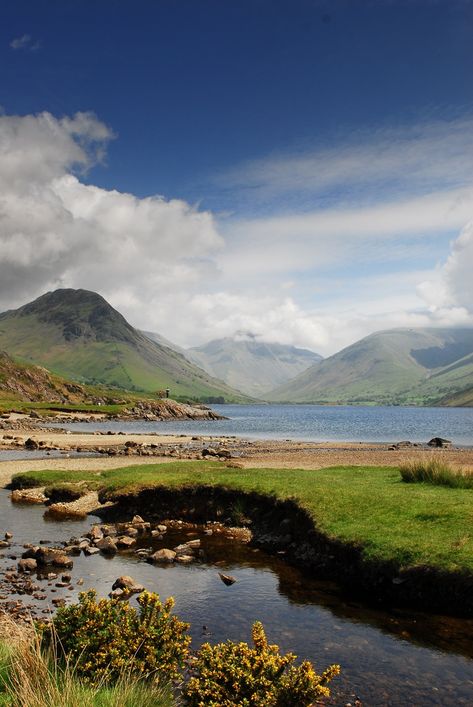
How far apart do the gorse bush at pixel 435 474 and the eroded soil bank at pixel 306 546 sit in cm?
1021

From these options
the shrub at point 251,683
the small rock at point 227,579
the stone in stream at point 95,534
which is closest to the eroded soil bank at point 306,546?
the small rock at point 227,579

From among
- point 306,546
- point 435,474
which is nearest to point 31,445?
point 435,474

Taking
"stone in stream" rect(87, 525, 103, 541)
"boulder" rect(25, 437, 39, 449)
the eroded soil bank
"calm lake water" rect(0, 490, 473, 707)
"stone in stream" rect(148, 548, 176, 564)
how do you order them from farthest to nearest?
1. "boulder" rect(25, 437, 39, 449)
2. "stone in stream" rect(87, 525, 103, 541)
3. "stone in stream" rect(148, 548, 176, 564)
4. the eroded soil bank
5. "calm lake water" rect(0, 490, 473, 707)

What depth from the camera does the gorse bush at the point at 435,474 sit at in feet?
107

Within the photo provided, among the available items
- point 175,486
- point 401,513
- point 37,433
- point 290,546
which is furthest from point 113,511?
point 37,433

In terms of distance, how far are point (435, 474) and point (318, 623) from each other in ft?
62.5

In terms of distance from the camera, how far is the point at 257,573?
2381 centimetres

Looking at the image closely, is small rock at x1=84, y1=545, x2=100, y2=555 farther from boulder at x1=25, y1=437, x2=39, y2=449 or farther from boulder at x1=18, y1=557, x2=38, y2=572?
boulder at x1=25, y1=437, x2=39, y2=449

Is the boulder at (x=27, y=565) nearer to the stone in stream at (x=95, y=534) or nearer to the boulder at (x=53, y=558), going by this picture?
the boulder at (x=53, y=558)

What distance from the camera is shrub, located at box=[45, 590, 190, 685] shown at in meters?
11.0

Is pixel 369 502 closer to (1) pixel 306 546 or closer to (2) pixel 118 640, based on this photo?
(1) pixel 306 546

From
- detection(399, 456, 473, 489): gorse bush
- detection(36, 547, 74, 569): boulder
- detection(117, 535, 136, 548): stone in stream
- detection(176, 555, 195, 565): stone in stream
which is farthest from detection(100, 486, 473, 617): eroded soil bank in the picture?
detection(399, 456, 473, 489): gorse bush

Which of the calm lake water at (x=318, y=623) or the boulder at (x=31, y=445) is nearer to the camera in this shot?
the calm lake water at (x=318, y=623)

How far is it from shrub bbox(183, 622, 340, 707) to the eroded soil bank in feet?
33.0
